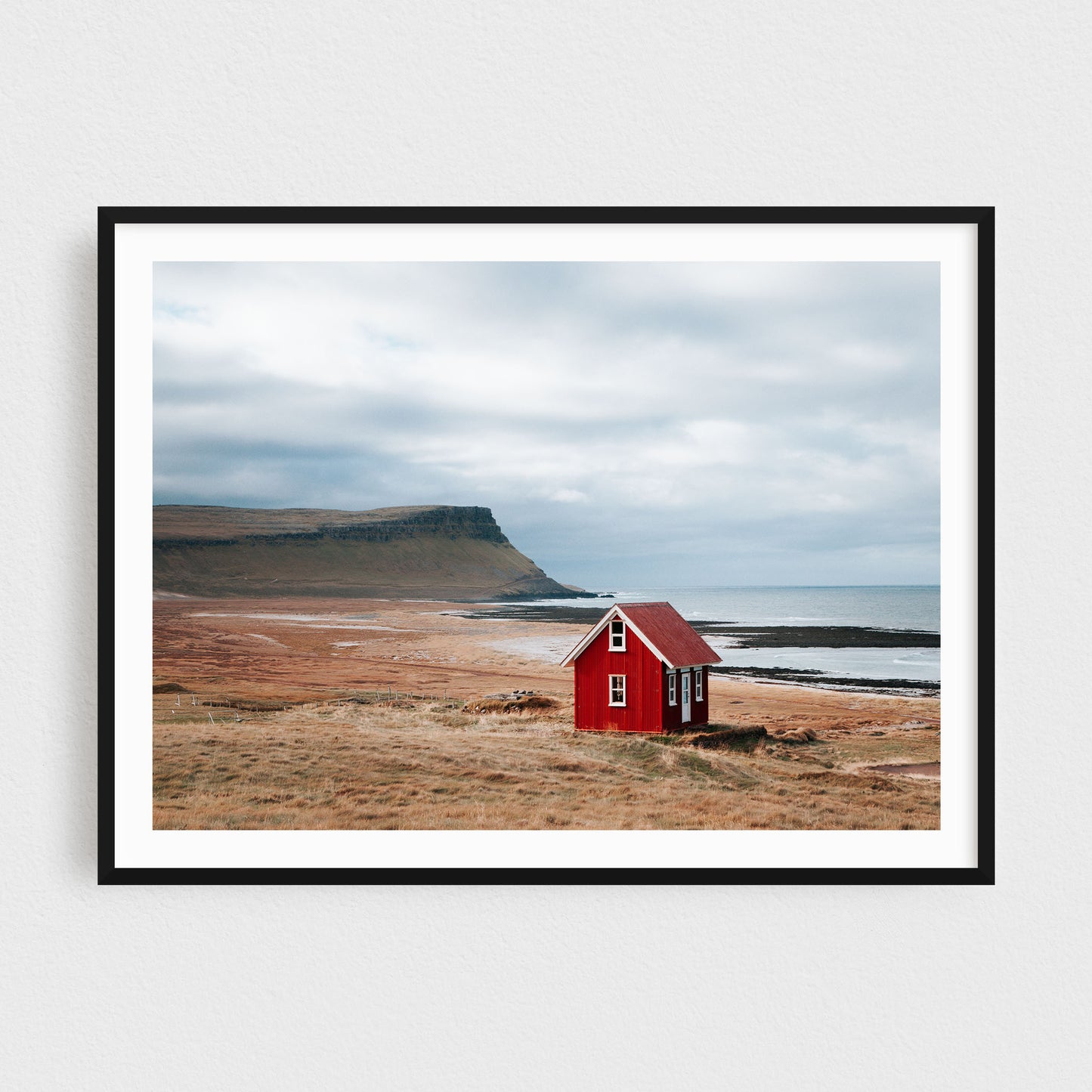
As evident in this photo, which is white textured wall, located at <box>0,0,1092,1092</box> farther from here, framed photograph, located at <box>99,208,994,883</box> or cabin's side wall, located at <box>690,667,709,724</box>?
cabin's side wall, located at <box>690,667,709,724</box>

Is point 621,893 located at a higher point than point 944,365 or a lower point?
lower

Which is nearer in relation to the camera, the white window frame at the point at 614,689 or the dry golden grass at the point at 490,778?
the dry golden grass at the point at 490,778

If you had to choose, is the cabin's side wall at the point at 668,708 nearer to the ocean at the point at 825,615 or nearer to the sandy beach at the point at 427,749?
the sandy beach at the point at 427,749

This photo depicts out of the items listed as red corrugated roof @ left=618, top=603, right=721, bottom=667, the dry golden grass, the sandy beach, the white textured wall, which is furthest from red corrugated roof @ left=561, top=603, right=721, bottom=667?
the white textured wall

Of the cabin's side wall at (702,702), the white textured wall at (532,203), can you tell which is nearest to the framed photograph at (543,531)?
the cabin's side wall at (702,702)

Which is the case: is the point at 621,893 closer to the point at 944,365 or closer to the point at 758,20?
the point at 944,365

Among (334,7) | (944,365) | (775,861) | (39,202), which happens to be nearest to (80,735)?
(39,202)
